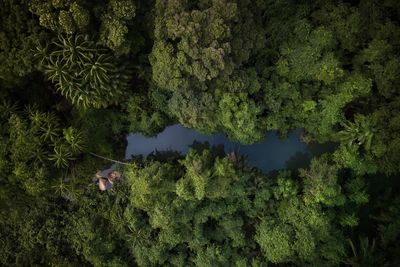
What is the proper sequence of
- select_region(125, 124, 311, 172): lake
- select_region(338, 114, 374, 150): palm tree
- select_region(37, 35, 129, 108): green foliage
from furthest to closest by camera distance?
select_region(125, 124, 311, 172): lake → select_region(338, 114, 374, 150): palm tree → select_region(37, 35, 129, 108): green foliage

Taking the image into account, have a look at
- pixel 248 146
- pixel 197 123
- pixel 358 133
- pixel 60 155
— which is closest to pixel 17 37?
pixel 60 155

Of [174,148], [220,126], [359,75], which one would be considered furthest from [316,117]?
[174,148]

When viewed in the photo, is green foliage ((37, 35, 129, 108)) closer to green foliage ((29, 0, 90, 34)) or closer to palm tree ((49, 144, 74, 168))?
green foliage ((29, 0, 90, 34))

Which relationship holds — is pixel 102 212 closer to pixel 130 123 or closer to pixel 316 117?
pixel 130 123

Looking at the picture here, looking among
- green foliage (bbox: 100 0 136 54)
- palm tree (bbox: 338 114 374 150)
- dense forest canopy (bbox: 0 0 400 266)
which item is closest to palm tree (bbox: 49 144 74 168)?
dense forest canopy (bbox: 0 0 400 266)

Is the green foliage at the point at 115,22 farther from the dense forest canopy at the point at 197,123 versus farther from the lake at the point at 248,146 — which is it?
the lake at the point at 248,146

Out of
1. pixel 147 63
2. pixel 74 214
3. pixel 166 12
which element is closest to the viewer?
pixel 166 12
